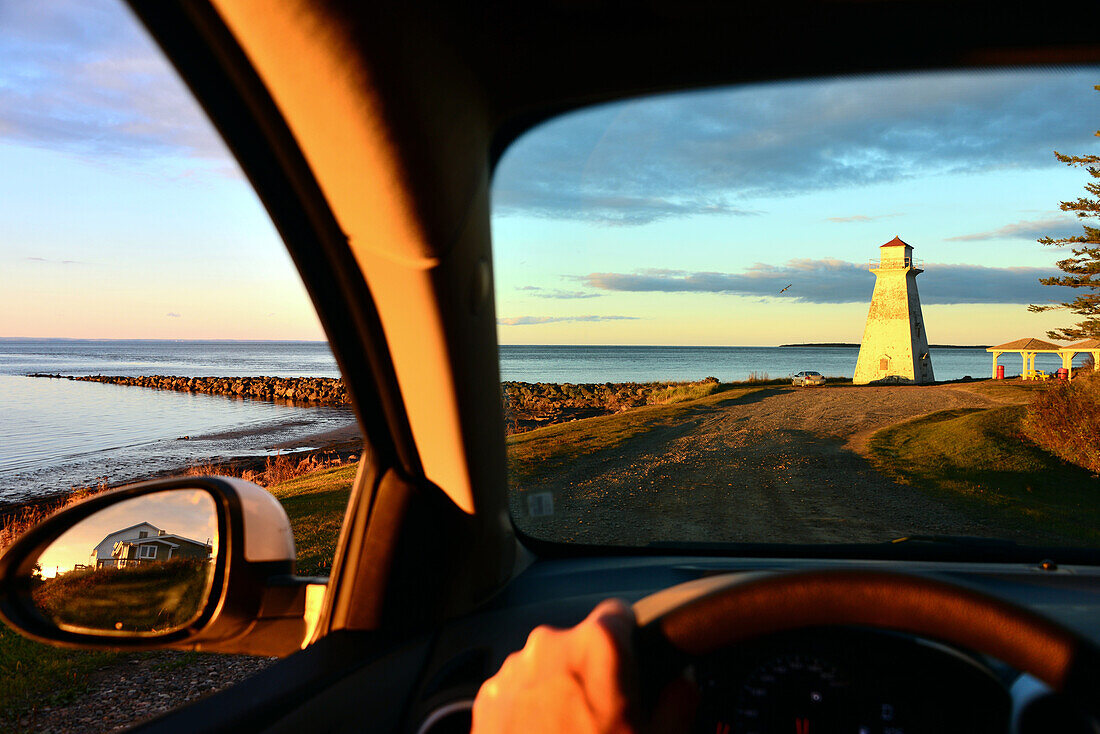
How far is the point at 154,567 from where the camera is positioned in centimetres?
186

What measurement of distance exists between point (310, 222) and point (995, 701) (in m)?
1.93

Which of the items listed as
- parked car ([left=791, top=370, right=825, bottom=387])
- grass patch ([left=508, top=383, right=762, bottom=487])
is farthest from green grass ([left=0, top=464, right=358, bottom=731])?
parked car ([left=791, top=370, right=825, bottom=387])

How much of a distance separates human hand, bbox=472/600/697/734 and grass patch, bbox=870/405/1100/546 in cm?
178

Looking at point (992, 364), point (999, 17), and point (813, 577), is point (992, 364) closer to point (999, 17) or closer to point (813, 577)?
point (999, 17)

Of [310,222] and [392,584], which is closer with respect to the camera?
[310,222]

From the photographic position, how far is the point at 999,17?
1.74 metres

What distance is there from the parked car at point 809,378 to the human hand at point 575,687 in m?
1.94

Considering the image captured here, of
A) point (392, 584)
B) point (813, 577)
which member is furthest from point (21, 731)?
point (813, 577)

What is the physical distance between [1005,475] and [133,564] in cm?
272

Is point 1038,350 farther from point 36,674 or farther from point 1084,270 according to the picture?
point 36,674

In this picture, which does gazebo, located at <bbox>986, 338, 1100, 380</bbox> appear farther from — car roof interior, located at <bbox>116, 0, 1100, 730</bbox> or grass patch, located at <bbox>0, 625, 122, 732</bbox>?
grass patch, located at <bbox>0, 625, 122, 732</bbox>

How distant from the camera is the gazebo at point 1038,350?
6.70 feet

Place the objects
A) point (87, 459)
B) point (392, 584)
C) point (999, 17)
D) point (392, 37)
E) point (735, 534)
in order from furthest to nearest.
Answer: point (87, 459)
point (735, 534)
point (392, 584)
point (999, 17)
point (392, 37)

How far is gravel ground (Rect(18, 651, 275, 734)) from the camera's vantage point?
3453 mm
